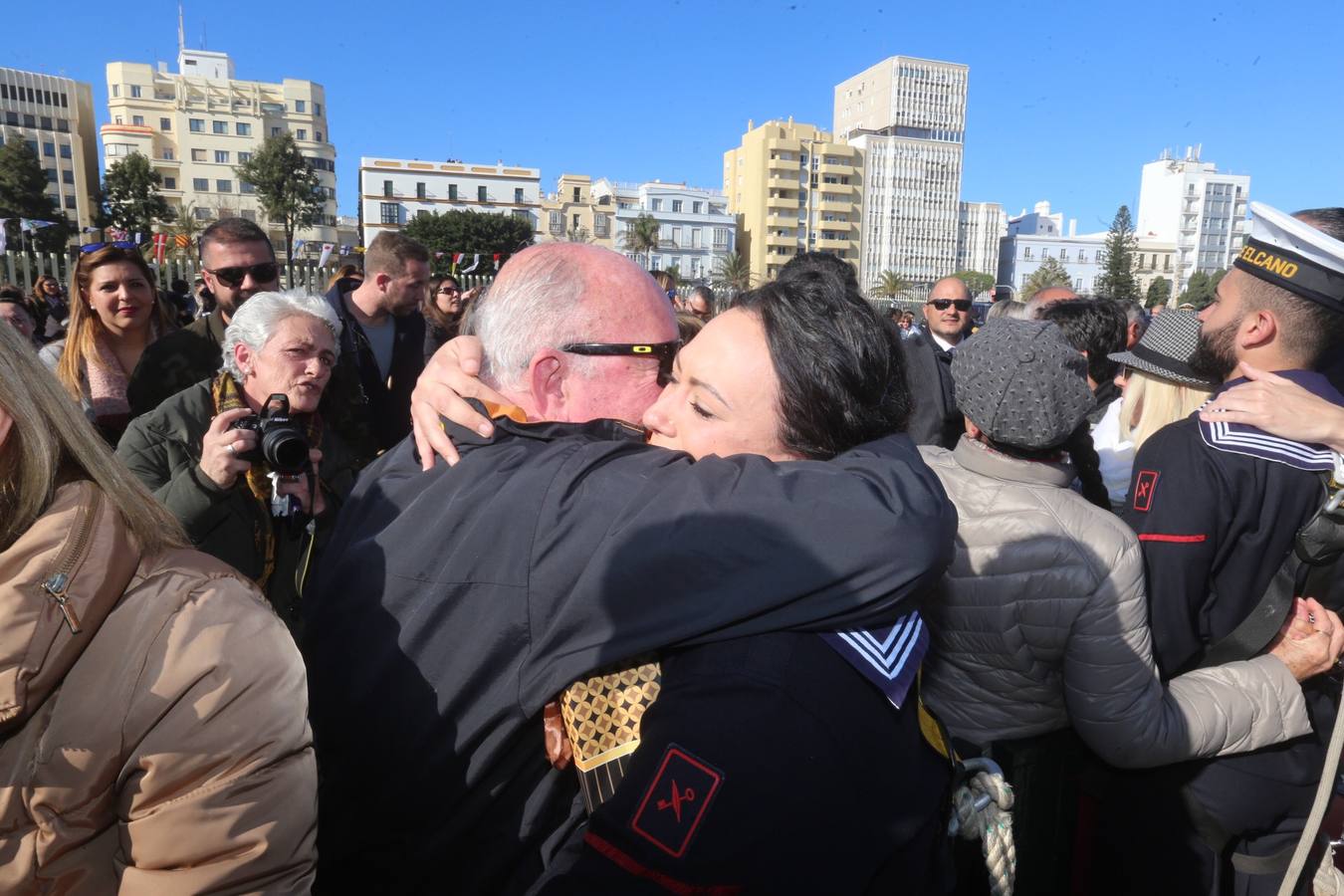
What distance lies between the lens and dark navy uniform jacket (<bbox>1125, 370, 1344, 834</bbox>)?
2156mm

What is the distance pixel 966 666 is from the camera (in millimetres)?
2102

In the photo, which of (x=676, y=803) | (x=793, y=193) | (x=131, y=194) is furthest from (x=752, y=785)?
(x=793, y=193)

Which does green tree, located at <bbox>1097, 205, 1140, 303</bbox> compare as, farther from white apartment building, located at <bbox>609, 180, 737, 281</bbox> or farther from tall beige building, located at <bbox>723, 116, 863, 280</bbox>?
white apartment building, located at <bbox>609, 180, 737, 281</bbox>

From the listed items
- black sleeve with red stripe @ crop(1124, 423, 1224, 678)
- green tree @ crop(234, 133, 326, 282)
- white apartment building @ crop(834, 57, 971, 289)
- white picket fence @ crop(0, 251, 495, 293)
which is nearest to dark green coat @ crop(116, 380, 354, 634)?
black sleeve with red stripe @ crop(1124, 423, 1224, 678)

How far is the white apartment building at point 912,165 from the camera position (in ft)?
372

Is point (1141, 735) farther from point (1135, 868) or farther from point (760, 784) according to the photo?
point (760, 784)

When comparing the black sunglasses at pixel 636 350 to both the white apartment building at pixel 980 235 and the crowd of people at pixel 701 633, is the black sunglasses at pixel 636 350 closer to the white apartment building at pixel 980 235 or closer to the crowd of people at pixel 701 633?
the crowd of people at pixel 701 633

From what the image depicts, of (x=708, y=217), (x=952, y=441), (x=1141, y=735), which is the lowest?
(x=1141, y=735)

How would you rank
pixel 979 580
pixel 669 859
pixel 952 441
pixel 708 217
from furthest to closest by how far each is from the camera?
1. pixel 708 217
2. pixel 952 441
3. pixel 979 580
4. pixel 669 859

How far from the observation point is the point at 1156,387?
320cm

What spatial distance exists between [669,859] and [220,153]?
105691 mm

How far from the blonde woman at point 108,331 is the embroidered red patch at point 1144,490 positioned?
4.20 metres

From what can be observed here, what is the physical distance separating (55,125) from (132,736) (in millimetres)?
113423

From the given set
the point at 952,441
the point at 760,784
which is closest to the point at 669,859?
the point at 760,784
